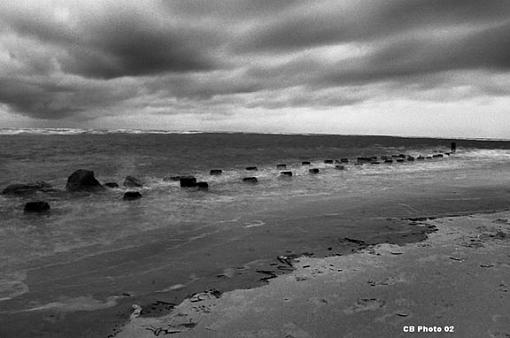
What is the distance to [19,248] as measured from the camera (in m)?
10.9

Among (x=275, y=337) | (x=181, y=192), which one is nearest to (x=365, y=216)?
(x=275, y=337)

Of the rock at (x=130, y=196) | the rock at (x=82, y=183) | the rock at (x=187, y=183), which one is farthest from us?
the rock at (x=187, y=183)

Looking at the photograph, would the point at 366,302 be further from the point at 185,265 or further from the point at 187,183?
the point at 187,183

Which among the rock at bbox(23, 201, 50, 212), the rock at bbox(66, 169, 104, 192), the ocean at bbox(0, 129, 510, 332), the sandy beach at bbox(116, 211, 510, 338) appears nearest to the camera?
the sandy beach at bbox(116, 211, 510, 338)

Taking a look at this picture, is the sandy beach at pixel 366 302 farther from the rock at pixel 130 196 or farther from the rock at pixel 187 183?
the rock at pixel 187 183

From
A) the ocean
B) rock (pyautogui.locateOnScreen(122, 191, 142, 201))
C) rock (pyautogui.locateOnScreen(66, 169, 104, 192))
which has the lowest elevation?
the ocean

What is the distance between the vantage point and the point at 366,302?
6797 millimetres

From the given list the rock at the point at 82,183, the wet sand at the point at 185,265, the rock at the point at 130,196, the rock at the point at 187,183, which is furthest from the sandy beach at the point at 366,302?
the rock at the point at 82,183

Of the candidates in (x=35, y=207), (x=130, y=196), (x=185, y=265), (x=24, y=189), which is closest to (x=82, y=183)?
(x=24, y=189)

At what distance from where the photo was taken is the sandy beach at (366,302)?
19.3 ft

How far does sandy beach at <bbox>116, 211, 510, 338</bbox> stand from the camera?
19.3ft

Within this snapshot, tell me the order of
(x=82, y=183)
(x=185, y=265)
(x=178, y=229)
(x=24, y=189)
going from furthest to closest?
(x=82, y=183)
(x=24, y=189)
(x=178, y=229)
(x=185, y=265)

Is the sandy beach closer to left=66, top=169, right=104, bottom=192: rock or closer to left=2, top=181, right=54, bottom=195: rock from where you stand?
left=66, top=169, right=104, bottom=192: rock

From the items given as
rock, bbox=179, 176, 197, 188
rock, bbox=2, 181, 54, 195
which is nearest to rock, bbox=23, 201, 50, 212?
rock, bbox=2, 181, 54, 195
